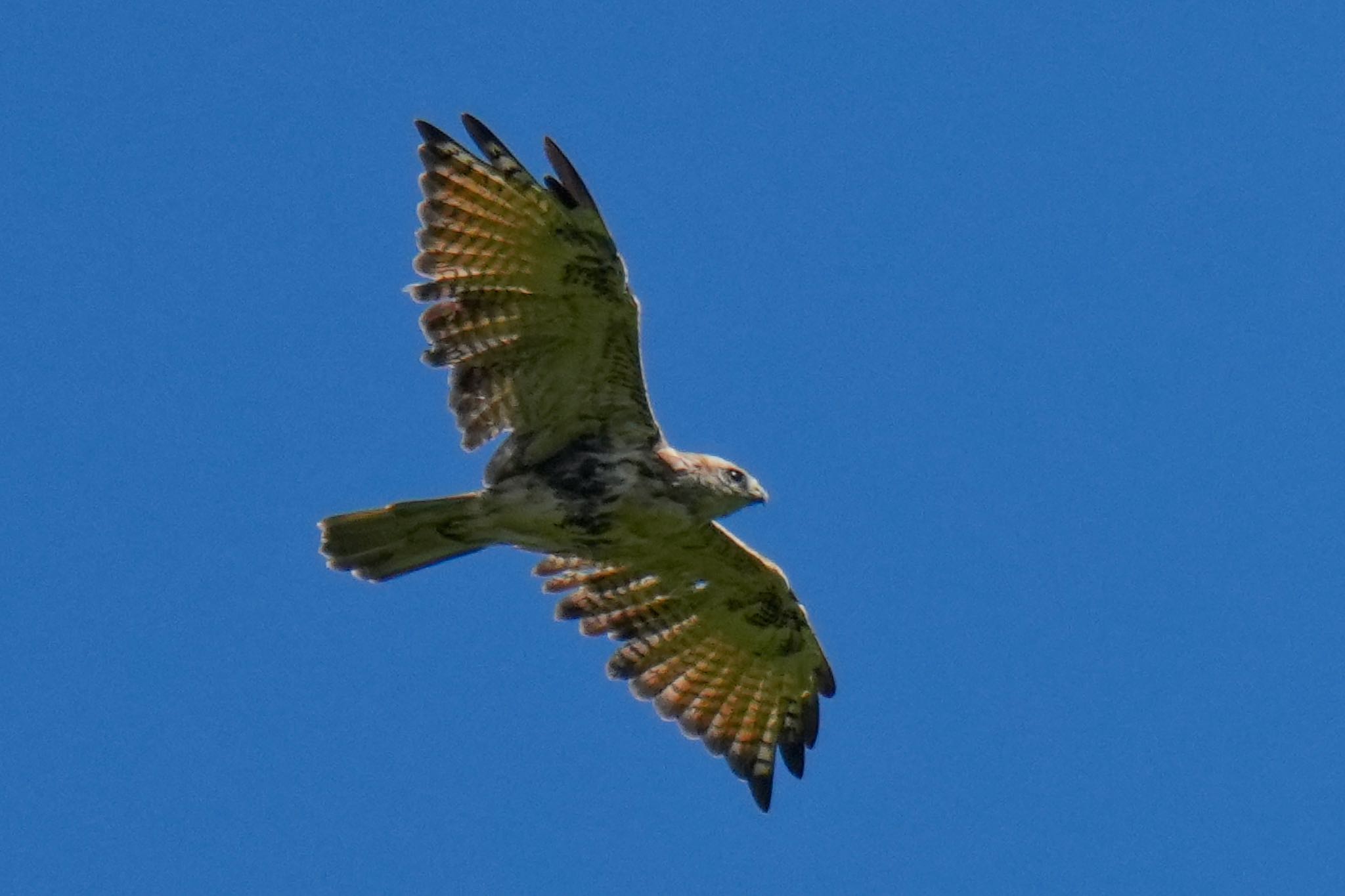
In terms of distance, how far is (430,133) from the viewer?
10625mm

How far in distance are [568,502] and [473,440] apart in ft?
1.88

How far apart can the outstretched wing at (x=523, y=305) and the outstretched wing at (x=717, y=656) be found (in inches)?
55.1

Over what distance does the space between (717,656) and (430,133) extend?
11.6ft

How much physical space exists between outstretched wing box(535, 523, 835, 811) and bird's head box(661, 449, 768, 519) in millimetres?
1273

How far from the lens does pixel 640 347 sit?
10805mm

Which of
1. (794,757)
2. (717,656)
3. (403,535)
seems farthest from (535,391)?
(794,757)

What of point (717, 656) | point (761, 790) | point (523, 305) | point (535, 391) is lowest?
point (761, 790)

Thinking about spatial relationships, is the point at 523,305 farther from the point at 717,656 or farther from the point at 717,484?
the point at 717,656

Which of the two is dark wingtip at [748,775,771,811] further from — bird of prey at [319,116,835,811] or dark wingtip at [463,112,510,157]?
dark wingtip at [463,112,510,157]

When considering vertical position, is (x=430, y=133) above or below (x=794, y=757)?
above

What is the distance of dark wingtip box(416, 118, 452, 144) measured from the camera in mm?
10625

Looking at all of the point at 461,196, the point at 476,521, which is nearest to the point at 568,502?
the point at 476,521

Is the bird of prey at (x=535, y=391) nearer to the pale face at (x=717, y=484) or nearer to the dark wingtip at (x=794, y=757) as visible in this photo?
the pale face at (x=717, y=484)

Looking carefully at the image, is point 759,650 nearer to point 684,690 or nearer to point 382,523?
point 684,690
